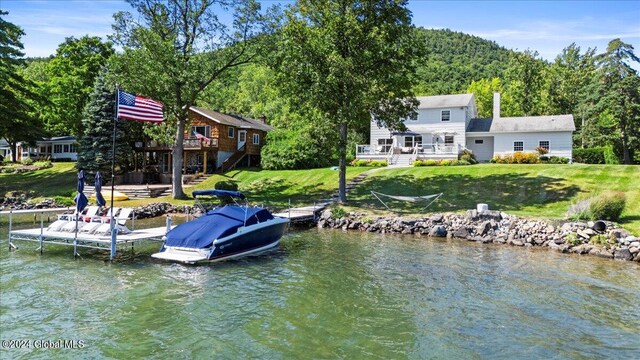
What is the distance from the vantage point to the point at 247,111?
3310 inches

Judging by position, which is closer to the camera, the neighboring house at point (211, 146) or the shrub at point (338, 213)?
the shrub at point (338, 213)

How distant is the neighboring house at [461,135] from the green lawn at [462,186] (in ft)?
17.6

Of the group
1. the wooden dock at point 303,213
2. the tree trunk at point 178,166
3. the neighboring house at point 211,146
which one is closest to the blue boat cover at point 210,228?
the wooden dock at point 303,213

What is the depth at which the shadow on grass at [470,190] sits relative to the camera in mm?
26984

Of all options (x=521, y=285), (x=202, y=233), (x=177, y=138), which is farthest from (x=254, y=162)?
(x=521, y=285)

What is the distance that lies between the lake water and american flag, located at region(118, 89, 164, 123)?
231 inches

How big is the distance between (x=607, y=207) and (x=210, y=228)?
1802 cm

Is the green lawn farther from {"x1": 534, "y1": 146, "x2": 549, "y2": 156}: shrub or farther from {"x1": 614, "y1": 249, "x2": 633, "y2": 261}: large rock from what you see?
{"x1": 534, "y1": 146, "x2": 549, "y2": 156}: shrub

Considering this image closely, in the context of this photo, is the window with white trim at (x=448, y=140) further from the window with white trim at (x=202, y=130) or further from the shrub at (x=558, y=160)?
the window with white trim at (x=202, y=130)

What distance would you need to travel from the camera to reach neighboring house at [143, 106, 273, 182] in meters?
44.4

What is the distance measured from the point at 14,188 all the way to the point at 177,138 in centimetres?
1862

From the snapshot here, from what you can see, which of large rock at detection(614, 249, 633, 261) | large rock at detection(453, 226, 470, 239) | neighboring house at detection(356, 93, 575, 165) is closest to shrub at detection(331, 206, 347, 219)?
large rock at detection(453, 226, 470, 239)

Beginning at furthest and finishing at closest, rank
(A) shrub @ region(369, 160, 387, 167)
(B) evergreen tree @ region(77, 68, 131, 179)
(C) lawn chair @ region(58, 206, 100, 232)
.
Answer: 1. (A) shrub @ region(369, 160, 387, 167)
2. (B) evergreen tree @ region(77, 68, 131, 179)
3. (C) lawn chair @ region(58, 206, 100, 232)

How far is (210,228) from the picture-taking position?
1655 cm
